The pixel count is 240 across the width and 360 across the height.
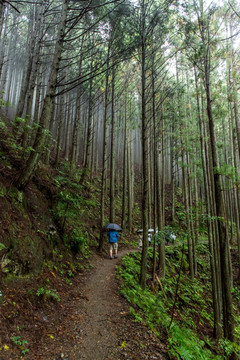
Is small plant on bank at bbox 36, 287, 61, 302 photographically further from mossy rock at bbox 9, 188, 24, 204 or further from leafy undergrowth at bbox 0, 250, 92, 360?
mossy rock at bbox 9, 188, 24, 204

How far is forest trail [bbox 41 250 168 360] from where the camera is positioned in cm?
253

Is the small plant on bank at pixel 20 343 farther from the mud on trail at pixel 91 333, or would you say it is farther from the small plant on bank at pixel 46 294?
the small plant on bank at pixel 46 294

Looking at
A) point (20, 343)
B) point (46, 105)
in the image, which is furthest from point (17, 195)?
point (20, 343)

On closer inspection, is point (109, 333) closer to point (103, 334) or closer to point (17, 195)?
point (103, 334)

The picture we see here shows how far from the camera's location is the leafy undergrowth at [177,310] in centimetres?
343

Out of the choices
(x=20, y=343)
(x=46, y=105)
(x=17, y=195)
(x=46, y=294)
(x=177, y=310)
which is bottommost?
(x=177, y=310)

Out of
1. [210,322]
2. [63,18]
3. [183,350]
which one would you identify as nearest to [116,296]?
[183,350]

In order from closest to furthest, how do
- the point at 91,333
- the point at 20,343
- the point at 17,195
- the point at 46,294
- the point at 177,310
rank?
1. the point at 20,343
2. the point at 91,333
3. the point at 46,294
4. the point at 17,195
5. the point at 177,310

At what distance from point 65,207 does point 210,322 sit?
23.2ft

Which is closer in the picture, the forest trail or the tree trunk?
the forest trail

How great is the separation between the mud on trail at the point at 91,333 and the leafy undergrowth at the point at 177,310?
331 millimetres

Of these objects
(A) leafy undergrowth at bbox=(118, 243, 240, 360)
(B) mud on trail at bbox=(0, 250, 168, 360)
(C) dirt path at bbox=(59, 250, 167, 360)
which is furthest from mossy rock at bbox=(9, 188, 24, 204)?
(A) leafy undergrowth at bbox=(118, 243, 240, 360)

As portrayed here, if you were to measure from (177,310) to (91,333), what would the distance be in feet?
15.3

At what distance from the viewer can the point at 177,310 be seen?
6281 mm
